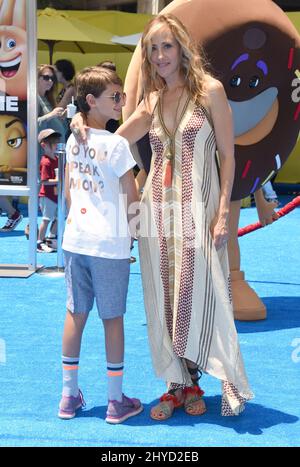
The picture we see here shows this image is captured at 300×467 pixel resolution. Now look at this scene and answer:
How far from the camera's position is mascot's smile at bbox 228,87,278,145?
18.7 feet

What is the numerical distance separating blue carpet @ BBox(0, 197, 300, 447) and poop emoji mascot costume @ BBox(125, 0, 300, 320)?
0.72m

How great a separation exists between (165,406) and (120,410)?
0.74ft

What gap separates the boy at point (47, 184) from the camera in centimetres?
906

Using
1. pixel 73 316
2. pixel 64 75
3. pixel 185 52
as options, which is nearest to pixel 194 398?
pixel 73 316

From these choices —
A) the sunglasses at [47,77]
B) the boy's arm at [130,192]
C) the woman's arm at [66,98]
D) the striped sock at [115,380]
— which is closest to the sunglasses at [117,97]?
the boy's arm at [130,192]

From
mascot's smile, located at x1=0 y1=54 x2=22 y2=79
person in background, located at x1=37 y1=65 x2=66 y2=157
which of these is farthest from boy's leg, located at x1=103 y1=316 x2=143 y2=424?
person in background, located at x1=37 y1=65 x2=66 y2=157

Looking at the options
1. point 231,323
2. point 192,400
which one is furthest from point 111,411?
point 231,323

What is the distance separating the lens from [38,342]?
18.0 feet

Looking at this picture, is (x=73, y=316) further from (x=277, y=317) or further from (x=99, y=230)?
(x=277, y=317)

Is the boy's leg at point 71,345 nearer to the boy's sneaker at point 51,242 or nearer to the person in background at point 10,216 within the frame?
the boy's sneaker at point 51,242

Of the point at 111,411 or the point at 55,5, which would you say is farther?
the point at 55,5

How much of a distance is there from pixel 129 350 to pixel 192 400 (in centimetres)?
114

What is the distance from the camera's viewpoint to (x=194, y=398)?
425cm
